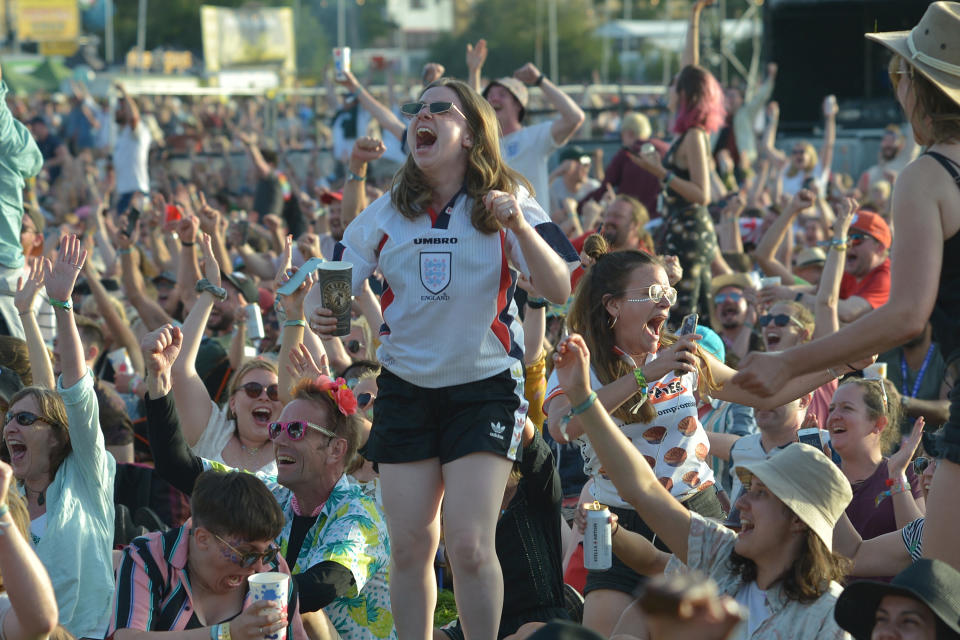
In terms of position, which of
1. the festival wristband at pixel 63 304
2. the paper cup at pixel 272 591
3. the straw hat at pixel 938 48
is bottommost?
the paper cup at pixel 272 591

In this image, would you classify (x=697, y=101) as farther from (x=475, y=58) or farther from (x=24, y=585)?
(x=24, y=585)

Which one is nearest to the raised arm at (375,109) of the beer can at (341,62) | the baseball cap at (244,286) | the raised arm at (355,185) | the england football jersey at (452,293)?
the beer can at (341,62)

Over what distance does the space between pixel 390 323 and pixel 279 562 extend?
2.81 feet

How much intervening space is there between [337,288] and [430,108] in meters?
0.67

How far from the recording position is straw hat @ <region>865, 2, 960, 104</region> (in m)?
3.22

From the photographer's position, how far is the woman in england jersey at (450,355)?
4098 mm

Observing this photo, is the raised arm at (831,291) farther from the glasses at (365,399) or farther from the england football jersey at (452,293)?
the england football jersey at (452,293)

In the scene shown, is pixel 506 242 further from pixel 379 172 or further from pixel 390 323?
pixel 379 172

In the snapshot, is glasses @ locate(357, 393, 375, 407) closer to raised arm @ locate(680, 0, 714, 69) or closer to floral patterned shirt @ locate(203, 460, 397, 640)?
floral patterned shirt @ locate(203, 460, 397, 640)

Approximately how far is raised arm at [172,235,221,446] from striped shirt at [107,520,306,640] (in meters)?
1.52

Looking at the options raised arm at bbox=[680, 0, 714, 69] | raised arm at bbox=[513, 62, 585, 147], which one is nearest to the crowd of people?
raised arm at bbox=[513, 62, 585, 147]

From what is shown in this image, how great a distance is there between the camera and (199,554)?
4.12 metres

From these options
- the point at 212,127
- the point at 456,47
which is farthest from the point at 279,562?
the point at 456,47

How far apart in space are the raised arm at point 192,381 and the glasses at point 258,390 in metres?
0.17
